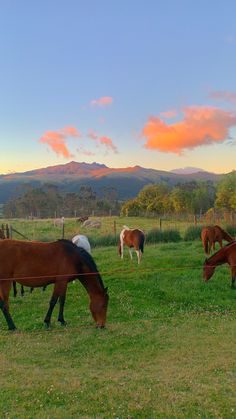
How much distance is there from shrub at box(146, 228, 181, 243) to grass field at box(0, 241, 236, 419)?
39.9 ft

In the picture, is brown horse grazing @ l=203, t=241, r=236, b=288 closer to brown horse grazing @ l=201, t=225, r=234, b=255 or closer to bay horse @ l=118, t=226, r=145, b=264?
bay horse @ l=118, t=226, r=145, b=264

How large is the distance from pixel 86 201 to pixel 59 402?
3194 inches

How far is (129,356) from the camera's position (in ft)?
21.2

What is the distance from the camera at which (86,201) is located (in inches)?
3364

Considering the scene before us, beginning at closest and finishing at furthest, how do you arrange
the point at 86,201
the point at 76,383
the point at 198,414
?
the point at 198,414
the point at 76,383
the point at 86,201

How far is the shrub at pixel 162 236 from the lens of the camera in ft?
79.4

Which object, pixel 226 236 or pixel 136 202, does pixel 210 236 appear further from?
pixel 136 202

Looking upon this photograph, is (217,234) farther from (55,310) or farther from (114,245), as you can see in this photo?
(55,310)

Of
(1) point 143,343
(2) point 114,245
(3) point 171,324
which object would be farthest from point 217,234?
(1) point 143,343

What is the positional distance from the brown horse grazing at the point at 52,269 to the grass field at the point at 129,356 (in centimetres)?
55

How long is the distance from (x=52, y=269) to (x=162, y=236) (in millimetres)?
16416

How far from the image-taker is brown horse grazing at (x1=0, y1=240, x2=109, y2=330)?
27.0 feet

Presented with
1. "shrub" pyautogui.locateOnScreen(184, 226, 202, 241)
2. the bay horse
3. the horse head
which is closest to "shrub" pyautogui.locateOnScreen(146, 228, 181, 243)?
"shrub" pyautogui.locateOnScreen(184, 226, 202, 241)

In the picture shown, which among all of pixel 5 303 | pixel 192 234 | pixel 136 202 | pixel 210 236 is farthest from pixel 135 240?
pixel 136 202
